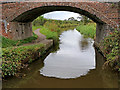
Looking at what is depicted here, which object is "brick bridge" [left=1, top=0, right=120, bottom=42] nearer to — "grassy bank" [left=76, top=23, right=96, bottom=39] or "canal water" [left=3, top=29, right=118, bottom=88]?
"canal water" [left=3, top=29, right=118, bottom=88]

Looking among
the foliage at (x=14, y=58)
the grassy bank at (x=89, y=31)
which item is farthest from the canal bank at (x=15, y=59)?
the grassy bank at (x=89, y=31)

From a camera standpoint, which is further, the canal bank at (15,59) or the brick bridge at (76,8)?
the brick bridge at (76,8)

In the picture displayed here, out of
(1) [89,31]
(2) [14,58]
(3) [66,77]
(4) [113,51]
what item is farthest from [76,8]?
(1) [89,31]

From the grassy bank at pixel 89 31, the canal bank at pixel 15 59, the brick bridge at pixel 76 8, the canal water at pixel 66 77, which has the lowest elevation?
the canal water at pixel 66 77

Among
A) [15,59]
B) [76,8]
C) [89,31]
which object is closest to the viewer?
[15,59]

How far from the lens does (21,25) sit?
10016 mm

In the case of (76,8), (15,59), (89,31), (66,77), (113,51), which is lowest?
(66,77)

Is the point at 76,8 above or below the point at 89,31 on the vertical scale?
above

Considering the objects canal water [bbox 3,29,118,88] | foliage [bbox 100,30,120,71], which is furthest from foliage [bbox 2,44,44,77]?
foliage [bbox 100,30,120,71]

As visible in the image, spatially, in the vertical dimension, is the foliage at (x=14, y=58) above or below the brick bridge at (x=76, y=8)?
below

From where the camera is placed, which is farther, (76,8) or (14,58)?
(76,8)

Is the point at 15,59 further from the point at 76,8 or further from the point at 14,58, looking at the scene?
the point at 76,8

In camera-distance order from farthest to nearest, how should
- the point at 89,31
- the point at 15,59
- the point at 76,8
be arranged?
the point at 89,31 → the point at 76,8 → the point at 15,59

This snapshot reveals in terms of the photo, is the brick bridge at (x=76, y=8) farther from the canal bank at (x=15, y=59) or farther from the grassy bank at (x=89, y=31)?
the grassy bank at (x=89, y=31)
